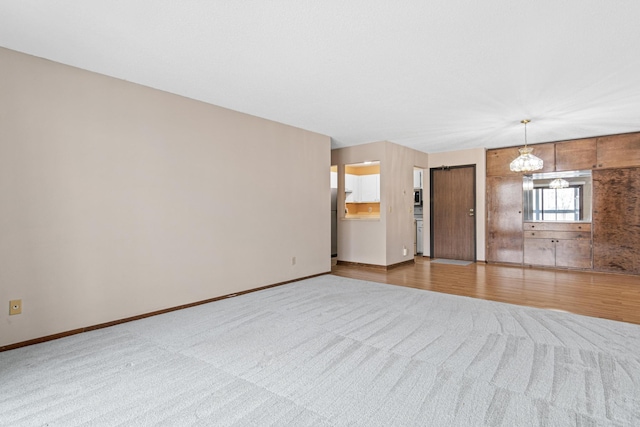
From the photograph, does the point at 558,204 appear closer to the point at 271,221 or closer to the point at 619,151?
the point at 619,151

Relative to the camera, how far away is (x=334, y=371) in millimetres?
2283

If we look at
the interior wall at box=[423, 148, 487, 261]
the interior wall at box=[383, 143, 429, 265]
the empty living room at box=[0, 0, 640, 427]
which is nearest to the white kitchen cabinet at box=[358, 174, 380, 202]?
the interior wall at box=[383, 143, 429, 265]

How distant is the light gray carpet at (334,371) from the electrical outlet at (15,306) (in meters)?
0.32

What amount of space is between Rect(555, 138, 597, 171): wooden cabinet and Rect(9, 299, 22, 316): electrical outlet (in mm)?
8008

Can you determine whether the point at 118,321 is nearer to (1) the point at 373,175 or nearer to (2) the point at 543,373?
(2) the point at 543,373

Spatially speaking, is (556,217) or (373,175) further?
(373,175)

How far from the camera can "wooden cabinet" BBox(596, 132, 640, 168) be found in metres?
5.50

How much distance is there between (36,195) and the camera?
2.83m

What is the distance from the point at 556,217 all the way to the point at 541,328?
4.03 metres

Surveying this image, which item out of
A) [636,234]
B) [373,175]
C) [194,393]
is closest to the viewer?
[194,393]

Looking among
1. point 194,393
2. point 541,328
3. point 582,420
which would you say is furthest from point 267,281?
point 582,420

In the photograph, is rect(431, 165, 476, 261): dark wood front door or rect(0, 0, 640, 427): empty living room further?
rect(431, 165, 476, 261): dark wood front door

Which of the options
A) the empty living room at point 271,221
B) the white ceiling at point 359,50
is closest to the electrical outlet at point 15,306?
the empty living room at point 271,221

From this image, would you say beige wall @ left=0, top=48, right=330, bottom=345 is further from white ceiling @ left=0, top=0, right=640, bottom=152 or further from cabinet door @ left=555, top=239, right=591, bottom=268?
cabinet door @ left=555, top=239, right=591, bottom=268
